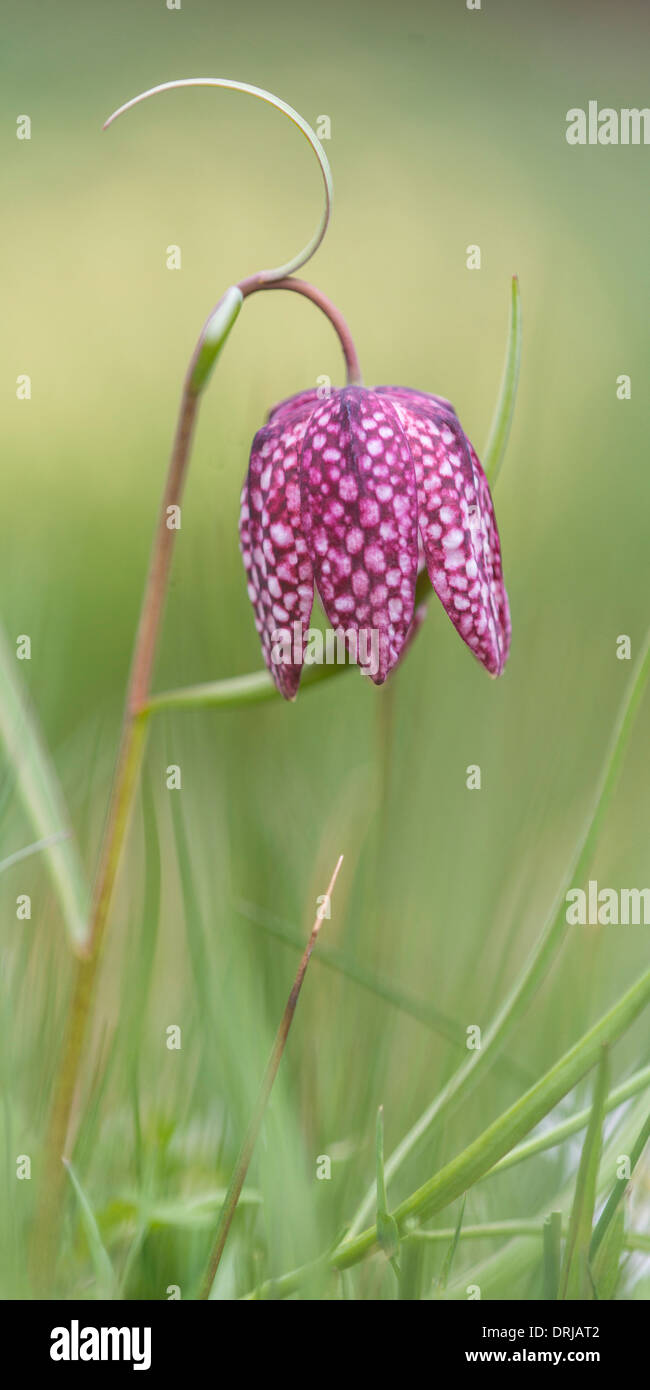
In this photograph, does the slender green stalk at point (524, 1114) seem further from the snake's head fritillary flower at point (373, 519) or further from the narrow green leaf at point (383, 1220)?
the snake's head fritillary flower at point (373, 519)

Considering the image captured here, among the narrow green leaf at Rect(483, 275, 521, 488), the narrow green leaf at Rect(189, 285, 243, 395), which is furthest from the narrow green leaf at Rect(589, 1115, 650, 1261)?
the narrow green leaf at Rect(189, 285, 243, 395)

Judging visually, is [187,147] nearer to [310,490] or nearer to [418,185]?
[418,185]

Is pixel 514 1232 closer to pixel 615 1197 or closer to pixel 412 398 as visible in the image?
pixel 615 1197

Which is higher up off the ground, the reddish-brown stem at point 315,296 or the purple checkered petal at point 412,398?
the reddish-brown stem at point 315,296

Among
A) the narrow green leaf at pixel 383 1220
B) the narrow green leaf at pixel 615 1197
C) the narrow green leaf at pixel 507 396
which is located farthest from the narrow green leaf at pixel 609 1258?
the narrow green leaf at pixel 507 396

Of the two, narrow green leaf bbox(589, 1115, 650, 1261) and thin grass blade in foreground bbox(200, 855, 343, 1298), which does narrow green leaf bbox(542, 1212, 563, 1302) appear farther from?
thin grass blade in foreground bbox(200, 855, 343, 1298)

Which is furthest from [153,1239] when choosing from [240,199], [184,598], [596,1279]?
[240,199]
